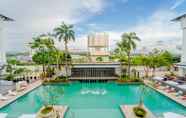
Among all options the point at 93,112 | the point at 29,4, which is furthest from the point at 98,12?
the point at 93,112

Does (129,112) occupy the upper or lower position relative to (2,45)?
lower

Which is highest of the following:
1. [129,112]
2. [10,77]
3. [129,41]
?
[129,41]

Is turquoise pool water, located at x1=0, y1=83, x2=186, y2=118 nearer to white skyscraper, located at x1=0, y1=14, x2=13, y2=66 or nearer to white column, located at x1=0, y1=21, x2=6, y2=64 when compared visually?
white column, located at x1=0, y1=21, x2=6, y2=64

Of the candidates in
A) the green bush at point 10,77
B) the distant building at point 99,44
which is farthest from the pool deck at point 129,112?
the distant building at point 99,44

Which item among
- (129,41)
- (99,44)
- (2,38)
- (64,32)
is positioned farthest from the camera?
(99,44)

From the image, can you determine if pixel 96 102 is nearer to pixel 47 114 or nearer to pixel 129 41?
pixel 47 114

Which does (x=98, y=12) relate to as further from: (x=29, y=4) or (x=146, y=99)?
(x=146, y=99)

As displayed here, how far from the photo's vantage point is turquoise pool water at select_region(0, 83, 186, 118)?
1559cm

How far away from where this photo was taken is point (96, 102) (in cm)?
1925

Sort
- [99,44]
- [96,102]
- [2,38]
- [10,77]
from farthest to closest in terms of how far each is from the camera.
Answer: [99,44] → [2,38] → [10,77] → [96,102]

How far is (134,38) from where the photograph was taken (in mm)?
32406

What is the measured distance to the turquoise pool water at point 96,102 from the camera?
15586 millimetres

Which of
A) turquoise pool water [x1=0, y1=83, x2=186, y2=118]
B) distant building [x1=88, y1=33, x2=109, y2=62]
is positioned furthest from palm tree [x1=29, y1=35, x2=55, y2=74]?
distant building [x1=88, y1=33, x2=109, y2=62]

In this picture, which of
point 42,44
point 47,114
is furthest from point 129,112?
point 42,44
